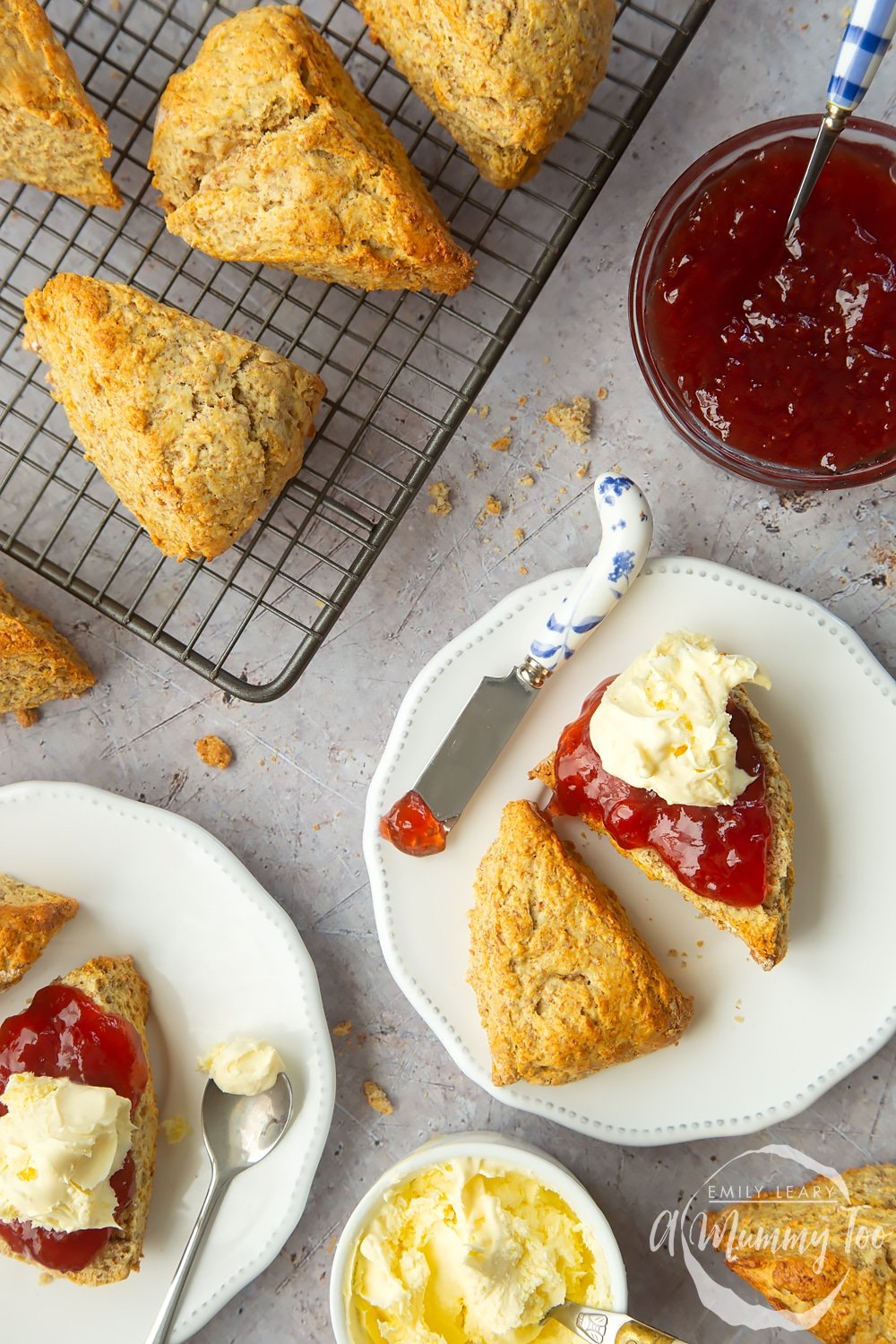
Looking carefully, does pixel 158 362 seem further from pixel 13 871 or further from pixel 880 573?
pixel 880 573

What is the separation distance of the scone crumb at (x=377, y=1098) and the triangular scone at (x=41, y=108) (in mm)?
3001

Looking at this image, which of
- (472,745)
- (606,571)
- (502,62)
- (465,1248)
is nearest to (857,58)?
(502,62)

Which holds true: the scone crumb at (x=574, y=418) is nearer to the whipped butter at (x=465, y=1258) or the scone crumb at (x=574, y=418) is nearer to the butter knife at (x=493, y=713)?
the butter knife at (x=493, y=713)

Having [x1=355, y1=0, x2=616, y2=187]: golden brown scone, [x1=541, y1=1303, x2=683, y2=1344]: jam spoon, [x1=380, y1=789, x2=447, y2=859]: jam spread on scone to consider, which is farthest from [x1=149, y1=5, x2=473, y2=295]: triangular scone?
[x1=541, y1=1303, x2=683, y2=1344]: jam spoon

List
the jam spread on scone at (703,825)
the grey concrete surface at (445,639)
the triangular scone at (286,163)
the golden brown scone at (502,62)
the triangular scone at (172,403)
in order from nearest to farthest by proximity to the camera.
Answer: the golden brown scone at (502,62), the triangular scone at (286,163), the triangular scone at (172,403), the jam spread on scone at (703,825), the grey concrete surface at (445,639)

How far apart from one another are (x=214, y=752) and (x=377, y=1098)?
131cm

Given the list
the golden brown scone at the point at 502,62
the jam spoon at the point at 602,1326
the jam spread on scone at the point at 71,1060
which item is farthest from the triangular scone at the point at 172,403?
the jam spoon at the point at 602,1326

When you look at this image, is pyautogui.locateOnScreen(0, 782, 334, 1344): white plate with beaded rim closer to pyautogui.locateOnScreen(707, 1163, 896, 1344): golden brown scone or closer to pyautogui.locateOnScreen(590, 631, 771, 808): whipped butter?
pyautogui.locateOnScreen(590, 631, 771, 808): whipped butter

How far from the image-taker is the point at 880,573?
11.1 feet

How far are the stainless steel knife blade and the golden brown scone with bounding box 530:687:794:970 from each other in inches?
15.0

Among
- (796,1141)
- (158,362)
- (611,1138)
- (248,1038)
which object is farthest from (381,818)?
(796,1141)

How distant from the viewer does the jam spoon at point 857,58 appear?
239 cm

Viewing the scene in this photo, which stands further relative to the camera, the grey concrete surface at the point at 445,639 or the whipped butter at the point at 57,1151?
the grey concrete surface at the point at 445,639

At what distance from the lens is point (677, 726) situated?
2910 millimetres
